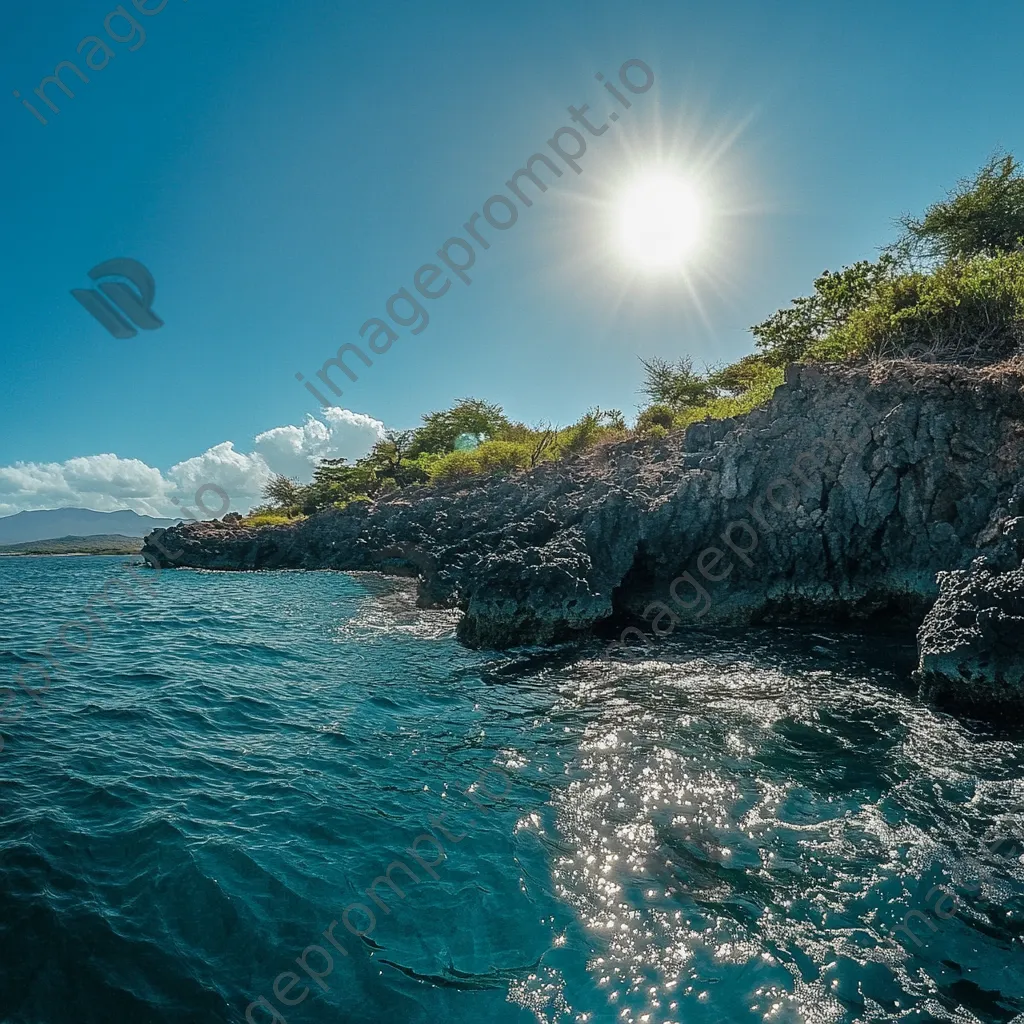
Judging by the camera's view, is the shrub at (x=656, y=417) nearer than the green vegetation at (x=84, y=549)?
Yes

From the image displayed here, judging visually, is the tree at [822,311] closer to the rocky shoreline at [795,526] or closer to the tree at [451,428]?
the rocky shoreline at [795,526]

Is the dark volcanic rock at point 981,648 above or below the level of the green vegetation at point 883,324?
below

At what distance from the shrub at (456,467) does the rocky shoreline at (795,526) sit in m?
19.7

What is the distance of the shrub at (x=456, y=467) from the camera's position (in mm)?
37656

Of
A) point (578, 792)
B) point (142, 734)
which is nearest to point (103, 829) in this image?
point (142, 734)

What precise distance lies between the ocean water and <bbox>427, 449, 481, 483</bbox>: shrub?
91.5 feet

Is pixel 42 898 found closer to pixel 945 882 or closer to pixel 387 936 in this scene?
pixel 387 936

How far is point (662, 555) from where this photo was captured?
1580cm

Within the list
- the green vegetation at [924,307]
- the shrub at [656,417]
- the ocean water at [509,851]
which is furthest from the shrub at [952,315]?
the ocean water at [509,851]

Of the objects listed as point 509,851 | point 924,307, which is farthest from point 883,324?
point 509,851

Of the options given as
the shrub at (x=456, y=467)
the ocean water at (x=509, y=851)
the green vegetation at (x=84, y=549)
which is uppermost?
the shrub at (x=456, y=467)

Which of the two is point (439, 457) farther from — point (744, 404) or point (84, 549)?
point (84, 549)

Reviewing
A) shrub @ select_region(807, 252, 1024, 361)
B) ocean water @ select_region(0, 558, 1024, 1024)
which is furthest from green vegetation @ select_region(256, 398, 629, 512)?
ocean water @ select_region(0, 558, 1024, 1024)

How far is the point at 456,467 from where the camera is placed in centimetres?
3831
